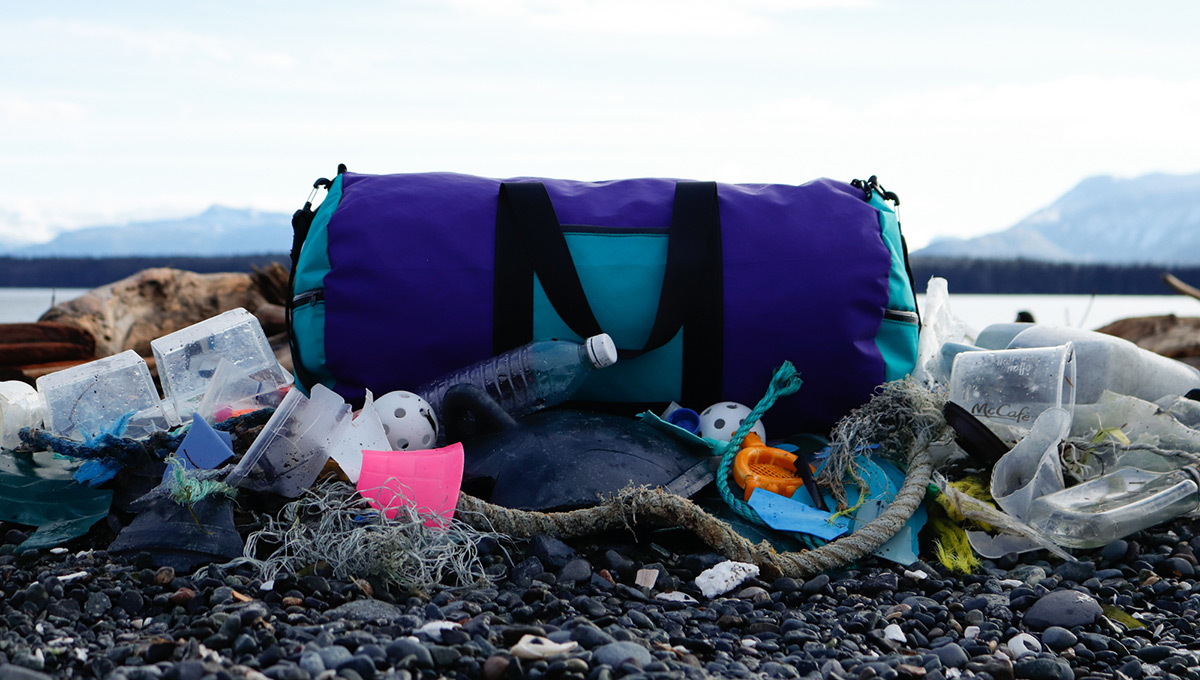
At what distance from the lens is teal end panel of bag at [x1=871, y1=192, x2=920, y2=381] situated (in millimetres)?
3188

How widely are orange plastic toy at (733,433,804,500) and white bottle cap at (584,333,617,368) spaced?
495mm

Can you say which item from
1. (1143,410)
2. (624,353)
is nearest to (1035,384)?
(1143,410)

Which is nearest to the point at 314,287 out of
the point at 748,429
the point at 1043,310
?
the point at 748,429

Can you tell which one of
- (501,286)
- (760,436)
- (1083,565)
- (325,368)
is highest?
(501,286)

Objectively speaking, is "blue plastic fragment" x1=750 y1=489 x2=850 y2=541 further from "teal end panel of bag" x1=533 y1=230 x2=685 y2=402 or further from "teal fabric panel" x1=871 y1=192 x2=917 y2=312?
"teal fabric panel" x1=871 y1=192 x2=917 y2=312

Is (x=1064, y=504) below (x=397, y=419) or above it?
below

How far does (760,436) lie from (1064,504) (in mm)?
915

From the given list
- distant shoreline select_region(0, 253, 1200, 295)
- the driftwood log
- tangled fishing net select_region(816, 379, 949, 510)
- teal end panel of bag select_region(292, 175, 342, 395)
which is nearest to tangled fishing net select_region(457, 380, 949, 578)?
tangled fishing net select_region(816, 379, 949, 510)

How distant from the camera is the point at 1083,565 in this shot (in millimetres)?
2406

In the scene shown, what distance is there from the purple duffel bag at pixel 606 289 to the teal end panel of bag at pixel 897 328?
0.11 ft

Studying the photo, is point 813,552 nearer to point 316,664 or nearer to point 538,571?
point 538,571

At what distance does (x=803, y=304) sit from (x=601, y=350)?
72 cm

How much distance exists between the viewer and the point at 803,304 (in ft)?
9.96

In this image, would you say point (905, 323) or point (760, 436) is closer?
point (760, 436)
